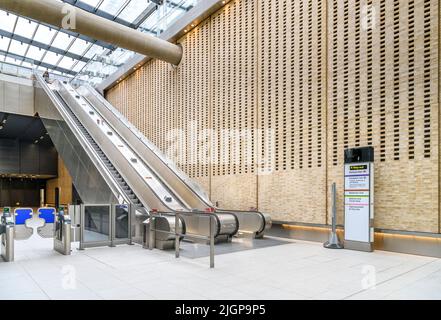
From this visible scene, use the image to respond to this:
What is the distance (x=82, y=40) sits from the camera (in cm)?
1862

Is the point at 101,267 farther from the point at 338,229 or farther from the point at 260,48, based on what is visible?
the point at 260,48

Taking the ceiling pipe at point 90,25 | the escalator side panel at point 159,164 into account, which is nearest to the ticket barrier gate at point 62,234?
the escalator side panel at point 159,164

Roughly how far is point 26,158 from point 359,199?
78.1ft

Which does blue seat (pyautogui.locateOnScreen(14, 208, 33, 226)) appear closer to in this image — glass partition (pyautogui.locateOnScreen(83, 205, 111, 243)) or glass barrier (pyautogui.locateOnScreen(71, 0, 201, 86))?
glass partition (pyautogui.locateOnScreen(83, 205, 111, 243))

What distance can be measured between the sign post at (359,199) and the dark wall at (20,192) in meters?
25.9

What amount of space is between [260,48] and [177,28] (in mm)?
4331

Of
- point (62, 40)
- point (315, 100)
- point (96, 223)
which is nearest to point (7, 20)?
point (62, 40)

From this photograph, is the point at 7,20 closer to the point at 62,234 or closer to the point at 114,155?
the point at 114,155

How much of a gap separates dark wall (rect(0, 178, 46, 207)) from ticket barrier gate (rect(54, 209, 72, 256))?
2231 centimetres

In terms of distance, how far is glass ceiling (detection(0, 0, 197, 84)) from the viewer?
15.1 meters

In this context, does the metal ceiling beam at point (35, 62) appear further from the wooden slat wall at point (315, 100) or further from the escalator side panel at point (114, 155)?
the wooden slat wall at point (315, 100)

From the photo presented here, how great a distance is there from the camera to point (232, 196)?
10055 millimetres

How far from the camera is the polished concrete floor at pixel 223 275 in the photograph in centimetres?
379
